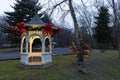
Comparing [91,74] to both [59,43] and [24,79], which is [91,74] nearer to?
[24,79]

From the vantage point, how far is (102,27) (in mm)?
54438

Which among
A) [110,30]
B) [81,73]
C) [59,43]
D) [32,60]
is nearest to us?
[81,73]

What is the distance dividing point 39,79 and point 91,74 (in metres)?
3.46

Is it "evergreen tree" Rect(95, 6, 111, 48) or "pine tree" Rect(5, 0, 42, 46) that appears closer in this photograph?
"pine tree" Rect(5, 0, 42, 46)

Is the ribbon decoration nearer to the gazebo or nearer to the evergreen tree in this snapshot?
the gazebo

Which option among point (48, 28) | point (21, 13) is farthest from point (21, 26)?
point (21, 13)

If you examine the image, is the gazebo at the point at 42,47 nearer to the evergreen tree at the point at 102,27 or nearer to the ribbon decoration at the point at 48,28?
the ribbon decoration at the point at 48,28

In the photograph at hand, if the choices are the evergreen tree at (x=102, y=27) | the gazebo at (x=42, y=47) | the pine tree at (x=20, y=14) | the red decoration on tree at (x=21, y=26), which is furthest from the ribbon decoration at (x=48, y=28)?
the evergreen tree at (x=102, y=27)

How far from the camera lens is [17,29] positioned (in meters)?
18.8

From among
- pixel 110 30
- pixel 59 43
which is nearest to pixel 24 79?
pixel 110 30

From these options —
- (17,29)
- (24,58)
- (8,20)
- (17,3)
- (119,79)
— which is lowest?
(119,79)

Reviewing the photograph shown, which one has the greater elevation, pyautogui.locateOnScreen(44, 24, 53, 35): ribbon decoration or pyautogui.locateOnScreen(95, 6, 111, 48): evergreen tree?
pyautogui.locateOnScreen(95, 6, 111, 48): evergreen tree

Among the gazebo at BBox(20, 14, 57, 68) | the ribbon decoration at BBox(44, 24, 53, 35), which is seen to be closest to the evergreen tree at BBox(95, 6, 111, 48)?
the gazebo at BBox(20, 14, 57, 68)

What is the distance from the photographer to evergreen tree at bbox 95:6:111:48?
178ft
